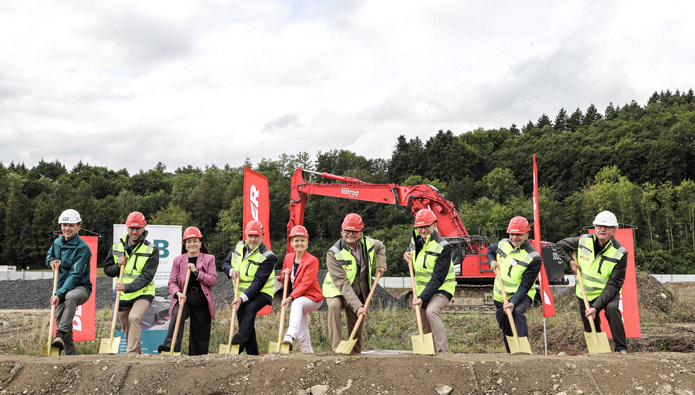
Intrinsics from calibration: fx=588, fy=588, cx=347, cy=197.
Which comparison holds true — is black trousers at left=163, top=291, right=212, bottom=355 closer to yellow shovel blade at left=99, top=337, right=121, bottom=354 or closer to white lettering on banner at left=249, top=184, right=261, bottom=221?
yellow shovel blade at left=99, top=337, right=121, bottom=354

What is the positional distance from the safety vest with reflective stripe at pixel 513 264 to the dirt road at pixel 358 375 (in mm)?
1423

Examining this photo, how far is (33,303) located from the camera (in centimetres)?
2197

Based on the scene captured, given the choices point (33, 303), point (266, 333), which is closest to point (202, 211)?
point (33, 303)

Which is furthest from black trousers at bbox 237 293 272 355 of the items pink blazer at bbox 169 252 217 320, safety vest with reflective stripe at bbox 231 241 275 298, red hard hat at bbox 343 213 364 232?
red hard hat at bbox 343 213 364 232

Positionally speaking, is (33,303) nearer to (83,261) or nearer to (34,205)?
(83,261)

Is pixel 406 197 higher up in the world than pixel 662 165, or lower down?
lower down

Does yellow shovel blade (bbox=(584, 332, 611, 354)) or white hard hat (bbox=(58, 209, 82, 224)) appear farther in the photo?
white hard hat (bbox=(58, 209, 82, 224))

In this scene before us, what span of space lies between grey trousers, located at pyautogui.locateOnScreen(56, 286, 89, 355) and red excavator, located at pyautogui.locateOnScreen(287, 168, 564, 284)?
10.4 m

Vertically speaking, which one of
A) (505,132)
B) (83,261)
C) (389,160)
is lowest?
(83,261)

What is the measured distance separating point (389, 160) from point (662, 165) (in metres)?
29.2

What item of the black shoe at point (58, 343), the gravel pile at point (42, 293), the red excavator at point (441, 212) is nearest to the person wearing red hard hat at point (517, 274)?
the black shoe at point (58, 343)

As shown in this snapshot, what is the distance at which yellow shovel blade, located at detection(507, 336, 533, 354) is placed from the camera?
649 centimetres

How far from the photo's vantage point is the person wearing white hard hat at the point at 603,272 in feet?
22.2

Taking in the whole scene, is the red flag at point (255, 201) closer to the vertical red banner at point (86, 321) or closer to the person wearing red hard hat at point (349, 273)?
the vertical red banner at point (86, 321)
